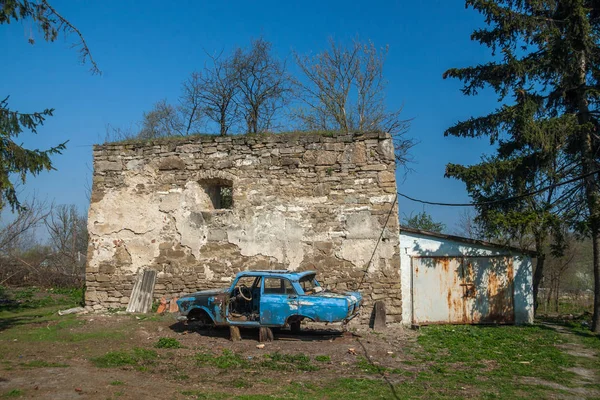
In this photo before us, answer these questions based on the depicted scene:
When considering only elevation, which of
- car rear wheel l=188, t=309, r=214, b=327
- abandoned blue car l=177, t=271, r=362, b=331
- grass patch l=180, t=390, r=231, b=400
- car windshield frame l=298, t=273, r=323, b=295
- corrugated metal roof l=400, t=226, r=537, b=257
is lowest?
grass patch l=180, t=390, r=231, b=400

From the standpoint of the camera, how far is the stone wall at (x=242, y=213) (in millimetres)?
10359

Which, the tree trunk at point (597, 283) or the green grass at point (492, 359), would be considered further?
the tree trunk at point (597, 283)

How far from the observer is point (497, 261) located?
10.7m

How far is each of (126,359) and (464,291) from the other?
24.3 feet

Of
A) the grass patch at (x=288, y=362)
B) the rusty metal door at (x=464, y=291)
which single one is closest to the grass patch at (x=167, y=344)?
the grass patch at (x=288, y=362)

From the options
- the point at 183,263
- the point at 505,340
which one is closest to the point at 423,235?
the point at 505,340

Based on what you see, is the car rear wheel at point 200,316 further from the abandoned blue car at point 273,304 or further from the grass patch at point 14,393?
the grass patch at point 14,393

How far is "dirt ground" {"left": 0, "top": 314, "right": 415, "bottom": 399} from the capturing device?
567cm

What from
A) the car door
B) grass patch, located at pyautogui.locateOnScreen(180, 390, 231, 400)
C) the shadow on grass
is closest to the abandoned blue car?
the car door

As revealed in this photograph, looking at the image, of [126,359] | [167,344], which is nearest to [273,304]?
[167,344]

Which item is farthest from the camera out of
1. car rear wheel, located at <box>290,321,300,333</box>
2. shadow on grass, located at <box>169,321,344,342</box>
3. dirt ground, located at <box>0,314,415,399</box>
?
car rear wheel, located at <box>290,321,300,333</box>

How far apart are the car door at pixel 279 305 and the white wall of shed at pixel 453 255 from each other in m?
3.45

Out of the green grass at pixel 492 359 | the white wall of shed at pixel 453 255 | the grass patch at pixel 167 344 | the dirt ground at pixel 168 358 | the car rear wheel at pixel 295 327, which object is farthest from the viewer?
the white wall of shed at pixel 453 255

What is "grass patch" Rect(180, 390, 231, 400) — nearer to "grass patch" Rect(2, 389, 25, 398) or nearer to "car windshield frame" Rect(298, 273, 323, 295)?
"grass patch" Rect(2, 389, 25, 398)
